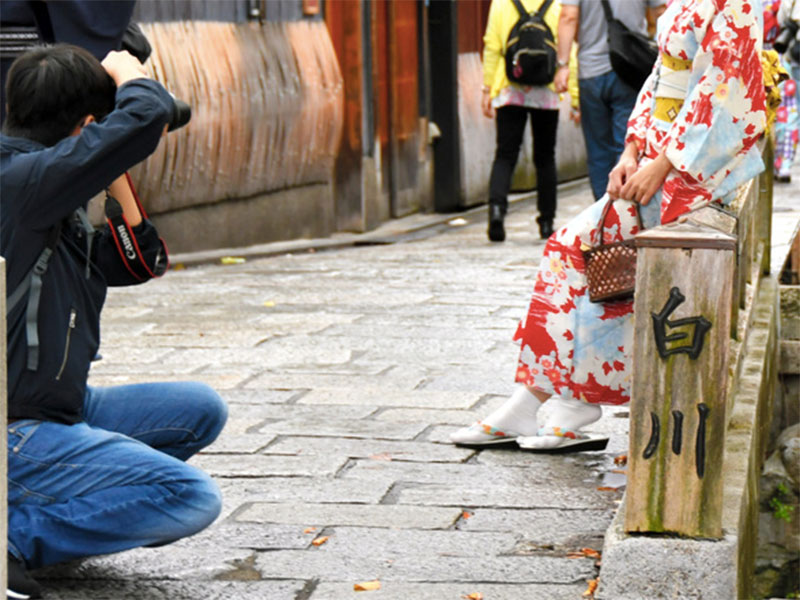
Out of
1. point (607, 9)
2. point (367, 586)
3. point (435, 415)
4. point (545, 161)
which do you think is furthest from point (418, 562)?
point (545, 161)

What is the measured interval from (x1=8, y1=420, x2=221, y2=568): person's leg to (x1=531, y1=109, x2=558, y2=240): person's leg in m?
7.27

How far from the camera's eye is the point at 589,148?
30.4ft

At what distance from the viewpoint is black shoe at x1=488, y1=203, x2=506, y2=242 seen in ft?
35.6

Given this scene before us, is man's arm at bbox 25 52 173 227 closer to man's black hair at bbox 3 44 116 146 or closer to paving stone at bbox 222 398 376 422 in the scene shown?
man's black hair at bbox 3 44 116 146

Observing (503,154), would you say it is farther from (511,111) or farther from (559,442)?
(559,442)

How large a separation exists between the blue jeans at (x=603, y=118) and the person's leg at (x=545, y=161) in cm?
136

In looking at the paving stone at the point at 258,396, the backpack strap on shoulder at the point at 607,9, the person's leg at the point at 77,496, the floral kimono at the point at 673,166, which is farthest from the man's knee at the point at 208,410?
the backpack strap on shoulder at the point at 607,9

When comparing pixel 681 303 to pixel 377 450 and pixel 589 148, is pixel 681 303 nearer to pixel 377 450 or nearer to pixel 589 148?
pixel 377 450

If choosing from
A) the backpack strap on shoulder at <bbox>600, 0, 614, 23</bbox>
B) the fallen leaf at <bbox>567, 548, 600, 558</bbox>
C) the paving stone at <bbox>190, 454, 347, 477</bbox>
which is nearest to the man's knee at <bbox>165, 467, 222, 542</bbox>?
the fallen leaf at <bbox>567, 548, 600, 558</bbox>

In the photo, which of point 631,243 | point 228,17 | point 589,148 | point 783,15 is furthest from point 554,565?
point 783,15

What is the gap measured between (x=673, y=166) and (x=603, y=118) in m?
4.66

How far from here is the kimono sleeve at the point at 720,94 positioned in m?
4.28

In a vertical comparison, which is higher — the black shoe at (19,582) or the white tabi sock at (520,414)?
the black shoe at (19,582)

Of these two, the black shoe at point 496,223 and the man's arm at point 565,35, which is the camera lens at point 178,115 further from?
the black shoe at point 496,223
